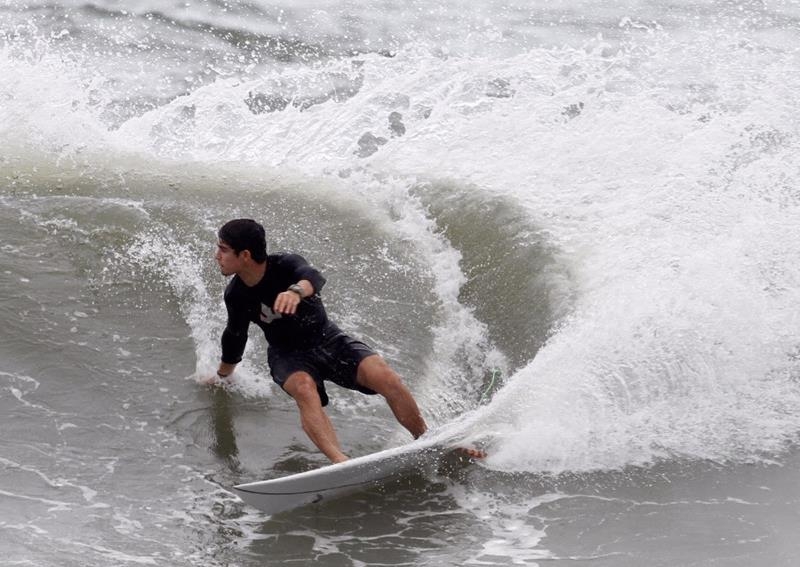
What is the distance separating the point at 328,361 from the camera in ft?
22.4

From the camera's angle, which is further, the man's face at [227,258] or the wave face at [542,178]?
the wave face at [542,178]

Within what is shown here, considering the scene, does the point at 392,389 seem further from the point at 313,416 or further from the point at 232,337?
the point at 232,337

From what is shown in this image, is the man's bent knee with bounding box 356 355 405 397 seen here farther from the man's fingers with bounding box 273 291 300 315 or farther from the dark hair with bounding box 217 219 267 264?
the dark hair with bounding box 217 219 267 264

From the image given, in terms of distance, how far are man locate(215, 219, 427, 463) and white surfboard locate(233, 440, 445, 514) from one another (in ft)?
0.65

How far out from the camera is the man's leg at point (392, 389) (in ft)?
21.9

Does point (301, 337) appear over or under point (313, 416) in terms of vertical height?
over

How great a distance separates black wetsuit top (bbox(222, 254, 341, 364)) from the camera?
675cm

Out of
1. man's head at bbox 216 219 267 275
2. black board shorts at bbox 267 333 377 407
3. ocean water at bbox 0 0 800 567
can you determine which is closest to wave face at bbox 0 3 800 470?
ocean water at bbox 0 0 800 567

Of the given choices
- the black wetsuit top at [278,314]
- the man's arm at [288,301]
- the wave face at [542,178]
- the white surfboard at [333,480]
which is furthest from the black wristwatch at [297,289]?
the wave face at [542,178]

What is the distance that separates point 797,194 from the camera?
10219 millimetres

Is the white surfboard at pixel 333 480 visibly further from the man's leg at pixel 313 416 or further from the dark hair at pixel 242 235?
the dark hair at pixel 242 235

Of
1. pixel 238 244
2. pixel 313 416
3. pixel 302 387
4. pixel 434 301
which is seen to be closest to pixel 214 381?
pixel 302 387

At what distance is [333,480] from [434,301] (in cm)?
318

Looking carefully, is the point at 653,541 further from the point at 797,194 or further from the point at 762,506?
the point at 797,194
